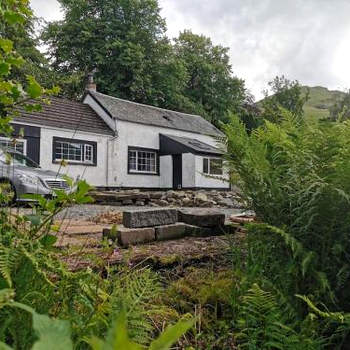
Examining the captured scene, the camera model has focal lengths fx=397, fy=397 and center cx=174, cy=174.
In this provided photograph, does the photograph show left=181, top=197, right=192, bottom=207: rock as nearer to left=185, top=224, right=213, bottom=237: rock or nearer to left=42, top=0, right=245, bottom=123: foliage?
left=185, top=224, right=213, bottom=237: rock

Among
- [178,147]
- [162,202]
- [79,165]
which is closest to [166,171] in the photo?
[178,147]

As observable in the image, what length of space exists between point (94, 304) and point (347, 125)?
1.32 metres

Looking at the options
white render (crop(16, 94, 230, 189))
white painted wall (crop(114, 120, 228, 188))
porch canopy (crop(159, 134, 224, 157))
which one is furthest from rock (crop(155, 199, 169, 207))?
porch canopy (crop(159, 134, 224, 157))

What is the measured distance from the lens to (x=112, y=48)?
3384 cm

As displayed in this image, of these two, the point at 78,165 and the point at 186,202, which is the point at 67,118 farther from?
the point at 186,202

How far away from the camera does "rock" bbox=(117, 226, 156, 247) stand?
8.80 ft

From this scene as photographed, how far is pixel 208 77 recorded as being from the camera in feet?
138

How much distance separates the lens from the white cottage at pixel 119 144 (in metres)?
18.2

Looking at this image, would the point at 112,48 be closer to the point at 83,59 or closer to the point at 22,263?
the point at 83,59

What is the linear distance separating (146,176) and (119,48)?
15.8 metres

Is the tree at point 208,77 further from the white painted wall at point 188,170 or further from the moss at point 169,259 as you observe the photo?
the moss at point 169,259

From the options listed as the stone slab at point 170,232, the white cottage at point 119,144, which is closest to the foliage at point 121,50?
the white cottage at point 119,144

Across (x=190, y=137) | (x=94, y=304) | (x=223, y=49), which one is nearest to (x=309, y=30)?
(x=190, y=137)

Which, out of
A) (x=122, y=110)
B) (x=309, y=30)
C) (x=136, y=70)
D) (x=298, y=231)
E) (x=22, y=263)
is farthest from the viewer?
(x=136, y=70)
